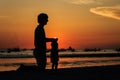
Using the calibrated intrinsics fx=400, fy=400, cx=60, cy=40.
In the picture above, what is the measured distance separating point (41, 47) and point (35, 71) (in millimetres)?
780

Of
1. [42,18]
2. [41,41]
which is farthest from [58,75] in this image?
[42,18]

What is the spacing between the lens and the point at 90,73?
12.1 m

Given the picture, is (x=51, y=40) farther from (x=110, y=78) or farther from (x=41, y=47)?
(x=110, y=78)

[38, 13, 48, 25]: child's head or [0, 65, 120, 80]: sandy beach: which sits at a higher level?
[38, 13, 48, 25]: child's head

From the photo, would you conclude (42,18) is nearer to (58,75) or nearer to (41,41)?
(41,41)

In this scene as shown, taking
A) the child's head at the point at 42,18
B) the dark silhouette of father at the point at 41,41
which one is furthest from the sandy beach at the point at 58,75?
the child's head at the point at 42,18

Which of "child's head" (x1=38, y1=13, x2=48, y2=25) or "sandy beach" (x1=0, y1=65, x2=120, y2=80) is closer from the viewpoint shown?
"sandy beach" (x1=0, y1=65, x2=120, y2=80)

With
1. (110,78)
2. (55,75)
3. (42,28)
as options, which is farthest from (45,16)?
(110,78)

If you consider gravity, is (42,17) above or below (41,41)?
above

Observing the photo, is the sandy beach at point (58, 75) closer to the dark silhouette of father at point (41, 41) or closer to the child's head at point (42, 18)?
the dark silhouette of father at point (41, 41)

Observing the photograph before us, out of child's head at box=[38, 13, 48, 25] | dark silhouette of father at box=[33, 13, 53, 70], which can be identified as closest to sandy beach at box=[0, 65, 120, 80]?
dark silhouette of father at box=[33, 13, 53, 70]

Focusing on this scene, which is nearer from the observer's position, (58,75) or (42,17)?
(58,75)

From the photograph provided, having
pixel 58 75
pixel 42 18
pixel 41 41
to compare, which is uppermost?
pixel 42 18

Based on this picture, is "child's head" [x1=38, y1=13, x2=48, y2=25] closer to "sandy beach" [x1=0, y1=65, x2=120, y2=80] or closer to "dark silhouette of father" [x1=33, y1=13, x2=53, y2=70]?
"dark silhouette of father" [x1=33, y1=13, x2=53, y2=70]
